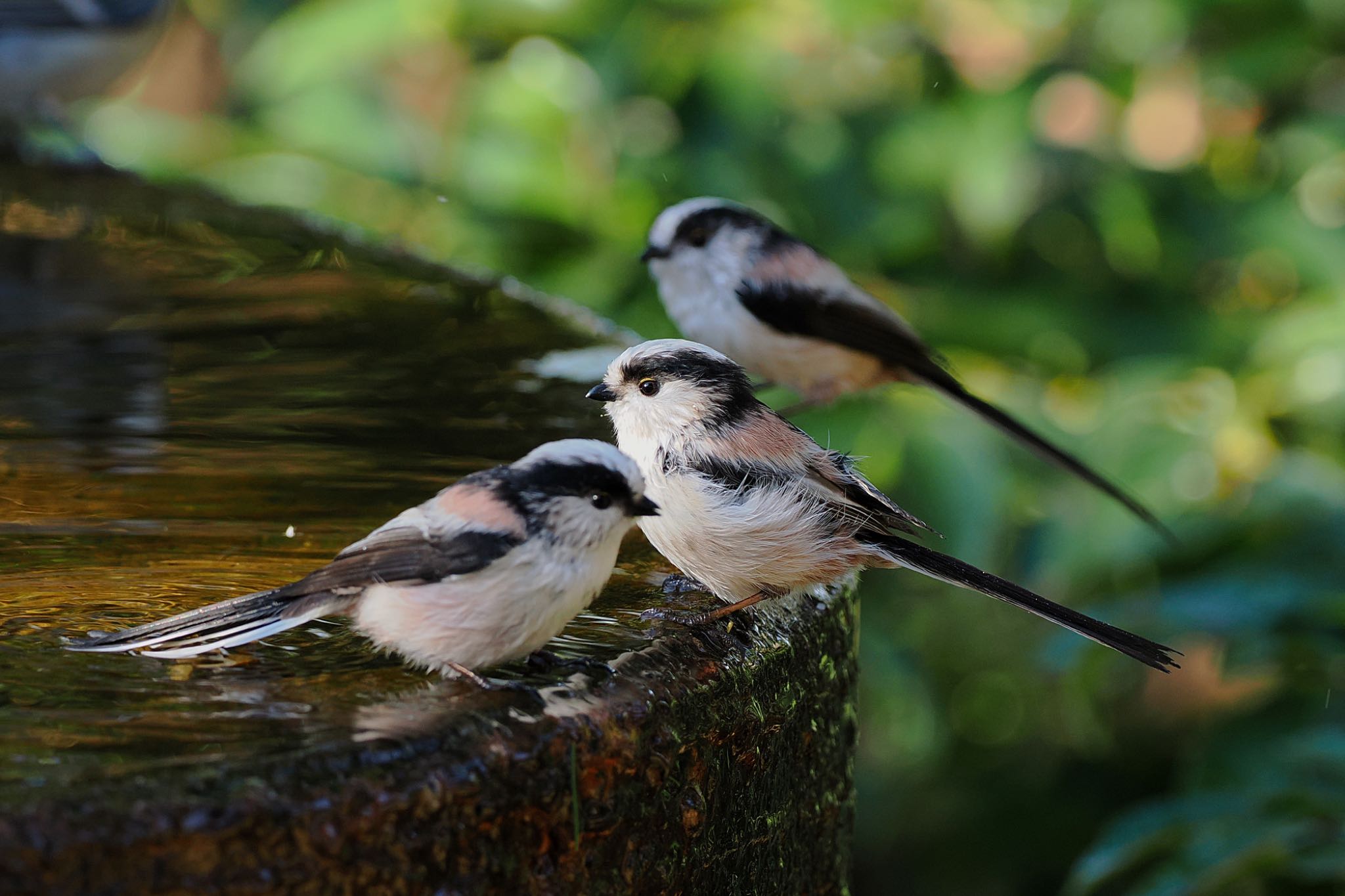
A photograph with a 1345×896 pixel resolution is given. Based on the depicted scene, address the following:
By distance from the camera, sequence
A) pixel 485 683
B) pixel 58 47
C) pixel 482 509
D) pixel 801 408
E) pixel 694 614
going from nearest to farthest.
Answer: pixel 485 683 → pixel 482 509 → pixel 694 614 → pixel 801 408 → pixel 58 47

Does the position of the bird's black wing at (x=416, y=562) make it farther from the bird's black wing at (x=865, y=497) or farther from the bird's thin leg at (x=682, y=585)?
the bird's black wing at (x=865, y=497)

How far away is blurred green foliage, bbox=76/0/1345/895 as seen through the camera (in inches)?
143

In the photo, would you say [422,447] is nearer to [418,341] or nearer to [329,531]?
[329,531]

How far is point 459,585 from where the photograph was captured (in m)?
1.78

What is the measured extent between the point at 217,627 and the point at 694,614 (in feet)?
2.13

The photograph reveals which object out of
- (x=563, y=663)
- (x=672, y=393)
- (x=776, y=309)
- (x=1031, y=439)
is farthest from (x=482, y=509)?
(x=1031, y=439)

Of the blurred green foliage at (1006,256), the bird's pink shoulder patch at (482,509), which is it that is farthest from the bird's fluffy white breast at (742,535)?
the blurred green foliage at (1006,256)

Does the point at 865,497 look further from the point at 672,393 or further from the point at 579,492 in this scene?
the point at 579,492

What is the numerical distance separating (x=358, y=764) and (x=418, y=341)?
2.19 m

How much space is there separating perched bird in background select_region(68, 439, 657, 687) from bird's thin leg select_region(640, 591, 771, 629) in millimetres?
215

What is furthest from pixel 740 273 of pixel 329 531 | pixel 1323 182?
pixel 1323 182

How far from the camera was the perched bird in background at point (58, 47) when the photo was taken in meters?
6.11

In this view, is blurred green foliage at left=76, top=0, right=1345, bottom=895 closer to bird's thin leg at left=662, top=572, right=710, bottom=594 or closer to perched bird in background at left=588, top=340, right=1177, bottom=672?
perched bird in background at left=588, top=340, right=1177, bottom=672

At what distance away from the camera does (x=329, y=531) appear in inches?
91.2
